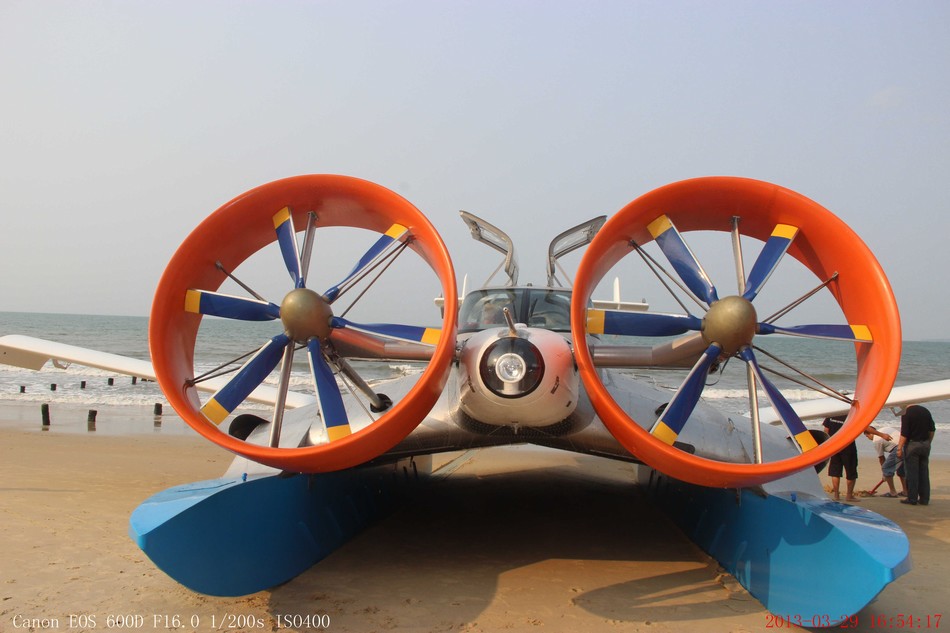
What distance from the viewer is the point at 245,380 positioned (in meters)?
5.09

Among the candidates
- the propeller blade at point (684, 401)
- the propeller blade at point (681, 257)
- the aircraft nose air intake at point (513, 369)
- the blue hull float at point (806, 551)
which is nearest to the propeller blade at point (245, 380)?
the aircraft nose air intake at point (513, 369)

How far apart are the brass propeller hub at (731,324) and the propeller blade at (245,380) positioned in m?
2.90

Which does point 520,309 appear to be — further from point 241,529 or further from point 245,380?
point 241,529

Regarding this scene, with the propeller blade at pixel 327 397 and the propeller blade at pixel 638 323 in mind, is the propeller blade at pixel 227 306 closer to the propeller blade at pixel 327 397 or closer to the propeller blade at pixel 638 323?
the propeller blade at pixel 327 397

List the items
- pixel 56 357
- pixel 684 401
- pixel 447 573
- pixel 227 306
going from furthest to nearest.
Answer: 1. pixel 56 357
2. pixel 447 573
3. pixel 227 306
4. pixel 684 401

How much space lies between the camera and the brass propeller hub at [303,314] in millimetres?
4699

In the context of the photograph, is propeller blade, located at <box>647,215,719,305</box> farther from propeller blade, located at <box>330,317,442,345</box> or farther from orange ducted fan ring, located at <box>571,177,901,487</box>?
propeller blade, located at <box>330,317,442,345</box>

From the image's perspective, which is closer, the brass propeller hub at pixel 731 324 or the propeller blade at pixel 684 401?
the brass propeller hub at pixel 731 324

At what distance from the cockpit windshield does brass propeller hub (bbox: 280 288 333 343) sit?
1.95 metres

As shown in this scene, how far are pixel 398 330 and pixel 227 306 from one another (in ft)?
4.36

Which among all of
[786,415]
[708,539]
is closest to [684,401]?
[786,415]

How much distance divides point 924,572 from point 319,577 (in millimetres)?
4978

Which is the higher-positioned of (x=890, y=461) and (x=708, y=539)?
(x=708, y=539)

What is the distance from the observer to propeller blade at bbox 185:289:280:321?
5166 millimetres
